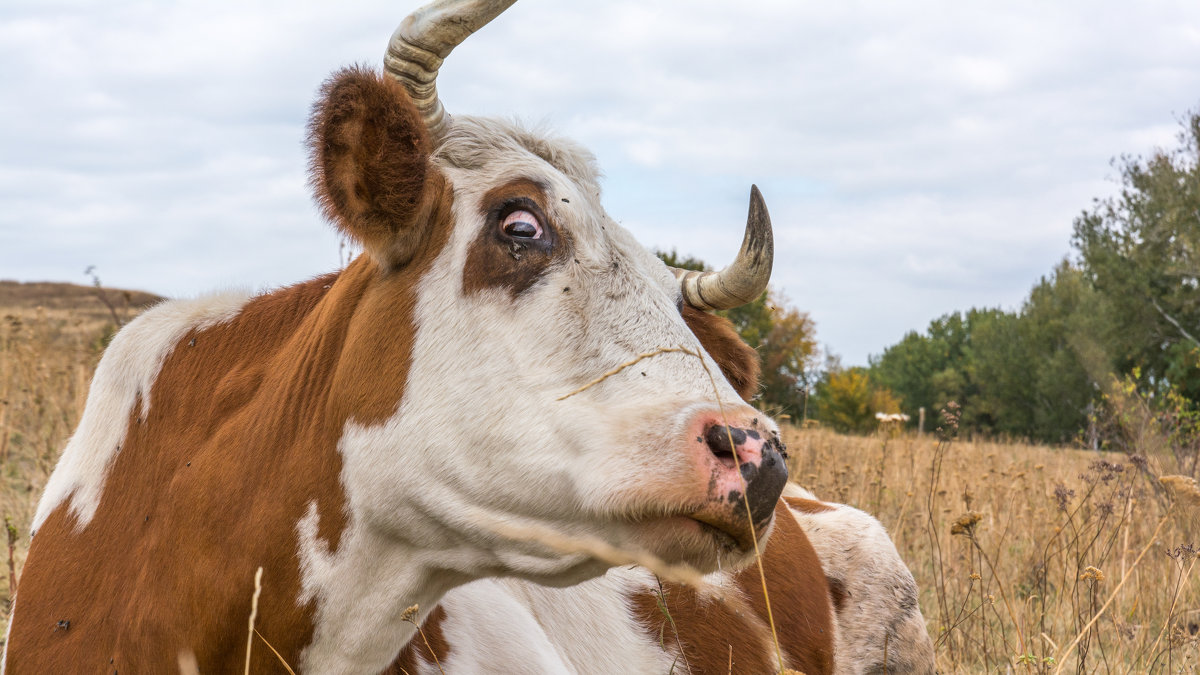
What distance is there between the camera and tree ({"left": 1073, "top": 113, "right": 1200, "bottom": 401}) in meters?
32.3

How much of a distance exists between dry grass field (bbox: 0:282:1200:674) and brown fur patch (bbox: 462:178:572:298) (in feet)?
6.12

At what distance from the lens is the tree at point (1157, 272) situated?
3231 centimetres

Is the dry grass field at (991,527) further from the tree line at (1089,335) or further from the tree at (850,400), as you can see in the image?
the tree at (850,400)

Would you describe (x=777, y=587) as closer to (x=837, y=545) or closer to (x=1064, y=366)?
(x=837, y=545)

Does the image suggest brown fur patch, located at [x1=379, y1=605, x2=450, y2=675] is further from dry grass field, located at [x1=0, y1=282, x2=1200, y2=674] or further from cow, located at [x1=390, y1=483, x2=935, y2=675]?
dry grass field, located at [x1=0, y1=282, x2=1200, y2=674]

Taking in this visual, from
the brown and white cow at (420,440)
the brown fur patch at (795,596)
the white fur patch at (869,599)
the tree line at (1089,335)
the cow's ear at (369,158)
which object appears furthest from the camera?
the tree line at (1089,335)

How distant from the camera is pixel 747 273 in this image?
303 centimetres

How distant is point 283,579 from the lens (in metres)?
2.44

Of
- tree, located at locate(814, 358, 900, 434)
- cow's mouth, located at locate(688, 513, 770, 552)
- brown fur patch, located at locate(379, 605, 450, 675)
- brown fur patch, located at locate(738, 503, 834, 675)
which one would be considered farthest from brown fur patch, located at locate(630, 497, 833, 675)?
tree, located at locate(814, 358, 900, 434)

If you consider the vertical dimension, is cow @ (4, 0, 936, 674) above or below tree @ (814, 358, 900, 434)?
above

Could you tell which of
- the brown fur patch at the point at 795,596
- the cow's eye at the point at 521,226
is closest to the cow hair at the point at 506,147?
the cow's eye at the point at 521,226

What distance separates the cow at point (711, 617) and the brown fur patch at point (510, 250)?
94 centimetres

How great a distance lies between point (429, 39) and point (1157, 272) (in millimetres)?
37600

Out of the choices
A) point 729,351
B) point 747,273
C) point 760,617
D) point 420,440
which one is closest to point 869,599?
point 760,617
